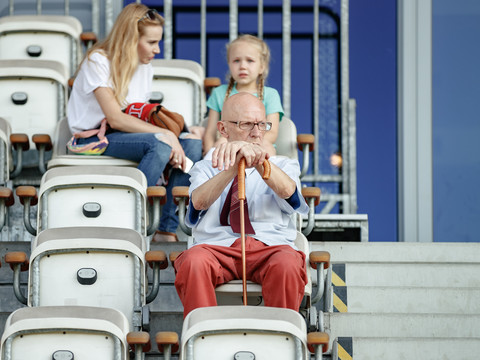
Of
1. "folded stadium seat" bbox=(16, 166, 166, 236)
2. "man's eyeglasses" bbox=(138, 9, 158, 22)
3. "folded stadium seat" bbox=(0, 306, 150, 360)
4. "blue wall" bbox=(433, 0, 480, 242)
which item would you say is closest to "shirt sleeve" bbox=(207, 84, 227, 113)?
"man's eyeglasses" bbox=(138, 9, 158, 22)

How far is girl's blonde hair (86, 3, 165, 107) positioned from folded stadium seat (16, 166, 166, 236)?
0.72 meters

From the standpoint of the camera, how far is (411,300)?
4391 mm

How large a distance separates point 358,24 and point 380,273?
7.30 feet

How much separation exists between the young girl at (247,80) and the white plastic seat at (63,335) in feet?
5.13

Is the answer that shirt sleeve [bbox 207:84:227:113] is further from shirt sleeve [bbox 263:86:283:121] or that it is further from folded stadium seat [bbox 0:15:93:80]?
folded stadium seat [bbox 0:15:93:80]

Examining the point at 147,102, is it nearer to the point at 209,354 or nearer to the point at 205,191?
the point at 205,191

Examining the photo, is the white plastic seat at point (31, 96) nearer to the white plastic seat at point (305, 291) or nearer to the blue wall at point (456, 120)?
the white plastic seat at point (305, 291)

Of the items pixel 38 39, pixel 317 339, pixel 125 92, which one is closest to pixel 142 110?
pixel 125 92

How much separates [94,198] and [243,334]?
4.21 feet

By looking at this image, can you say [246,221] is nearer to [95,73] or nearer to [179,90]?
[95,73]

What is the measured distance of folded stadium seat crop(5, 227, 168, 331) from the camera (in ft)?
12.7

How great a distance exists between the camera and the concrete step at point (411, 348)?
394 centimetres

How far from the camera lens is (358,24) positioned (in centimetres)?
637

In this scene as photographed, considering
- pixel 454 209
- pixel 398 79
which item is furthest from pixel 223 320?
pixel 398 79
